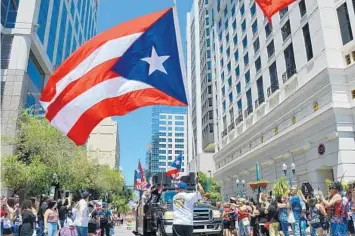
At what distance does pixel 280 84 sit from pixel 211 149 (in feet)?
122

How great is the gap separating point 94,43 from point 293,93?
65.6ft

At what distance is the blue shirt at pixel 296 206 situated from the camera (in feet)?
35.7

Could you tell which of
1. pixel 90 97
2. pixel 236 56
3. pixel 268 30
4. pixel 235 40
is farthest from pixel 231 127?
pixel 90 97

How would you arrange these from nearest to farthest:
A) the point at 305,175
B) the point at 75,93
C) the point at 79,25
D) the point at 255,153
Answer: the point at 75,93, the point at 305,175, the point at 255,153, the point at 79,25

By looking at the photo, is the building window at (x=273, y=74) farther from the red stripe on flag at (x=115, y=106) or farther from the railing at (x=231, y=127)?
the red stripe on flag at (x=115, y=106)

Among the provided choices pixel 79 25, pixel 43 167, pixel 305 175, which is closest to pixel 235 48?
pixel 305 175

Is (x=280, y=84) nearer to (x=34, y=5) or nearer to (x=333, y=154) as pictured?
(x=333, y=154)

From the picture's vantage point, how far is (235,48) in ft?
135

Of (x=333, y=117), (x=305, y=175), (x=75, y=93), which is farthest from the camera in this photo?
(x=305, y=175)

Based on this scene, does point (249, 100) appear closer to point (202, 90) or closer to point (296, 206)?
point (296, 206)

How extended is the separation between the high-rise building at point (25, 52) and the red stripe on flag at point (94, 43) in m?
23.6

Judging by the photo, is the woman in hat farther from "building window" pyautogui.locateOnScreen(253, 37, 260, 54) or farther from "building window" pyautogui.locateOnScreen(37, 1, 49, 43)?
"building window" pyautogui.locateOnScreen(37, 1, 49, 43)

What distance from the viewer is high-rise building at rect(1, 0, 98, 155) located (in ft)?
97.3

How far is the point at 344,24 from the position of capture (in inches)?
838
